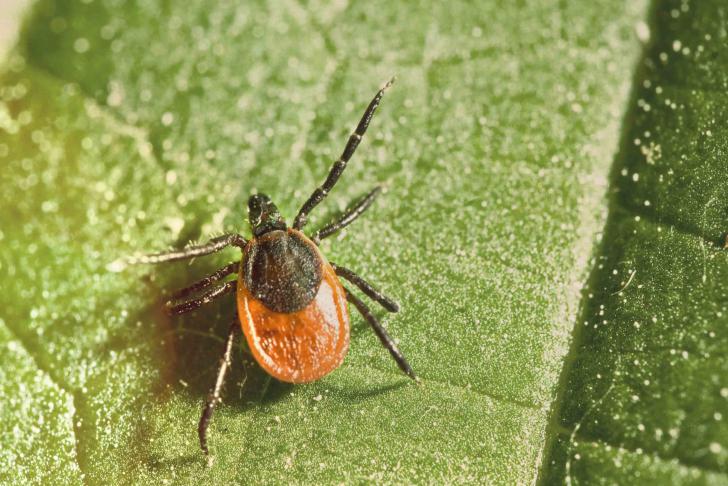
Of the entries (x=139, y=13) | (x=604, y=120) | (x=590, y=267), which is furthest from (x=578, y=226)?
(x=139, y=13)

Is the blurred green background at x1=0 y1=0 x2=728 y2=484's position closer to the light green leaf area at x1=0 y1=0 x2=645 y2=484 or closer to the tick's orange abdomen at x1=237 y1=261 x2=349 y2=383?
the light green leaf area at x1=0 y1=0 x2=645 y2=484

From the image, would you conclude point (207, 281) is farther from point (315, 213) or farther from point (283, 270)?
point (315, 213)

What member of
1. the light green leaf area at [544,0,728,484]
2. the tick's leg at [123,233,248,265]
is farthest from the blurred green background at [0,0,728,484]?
the tick's leg at [123,233,248,265]

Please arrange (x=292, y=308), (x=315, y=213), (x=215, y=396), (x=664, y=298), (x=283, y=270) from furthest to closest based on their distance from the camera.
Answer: (x=315, y=213)
(x=283, y=270)
(x=292, y=308)
(x=215, y=396)
(x=664, y=298)

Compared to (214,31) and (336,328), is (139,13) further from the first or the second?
(336,328)

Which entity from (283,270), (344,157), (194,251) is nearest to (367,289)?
(283,270)
